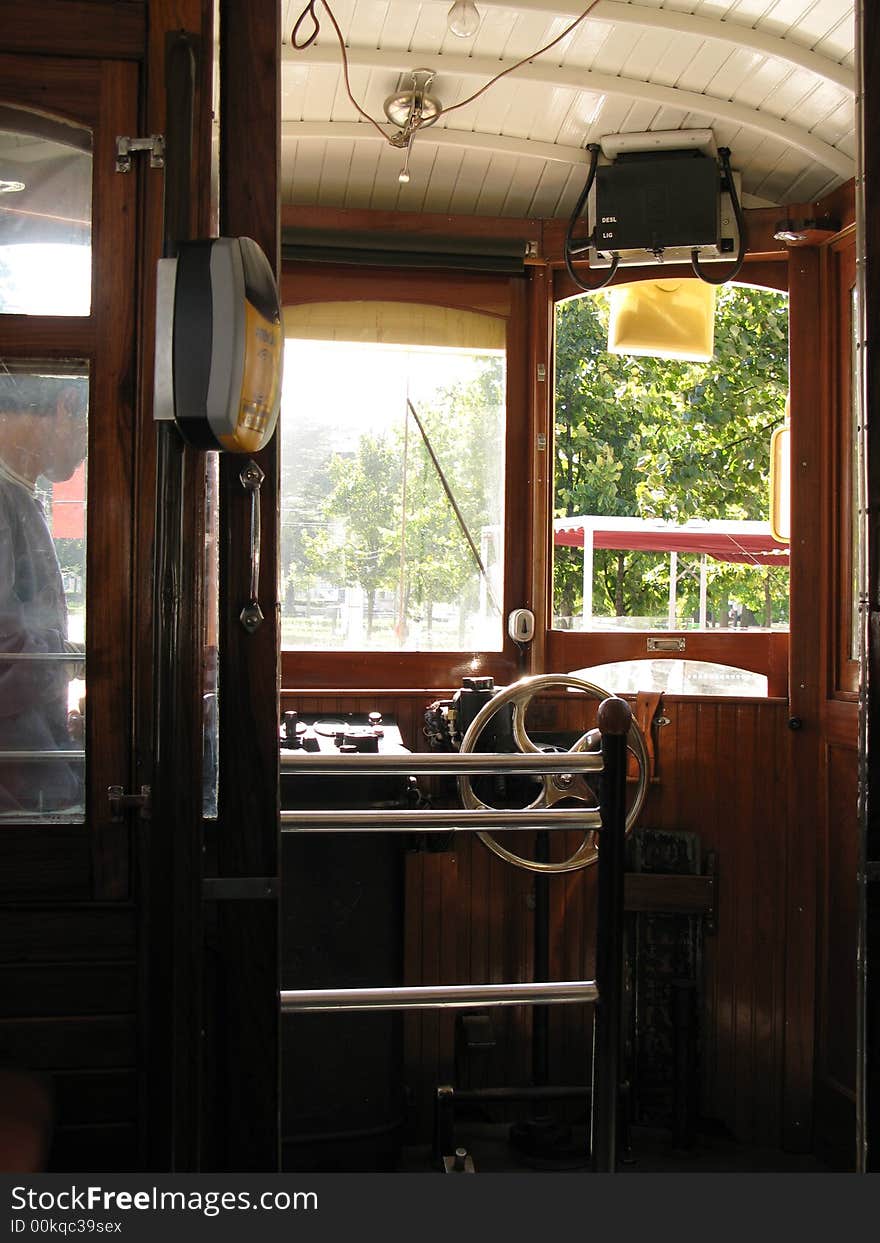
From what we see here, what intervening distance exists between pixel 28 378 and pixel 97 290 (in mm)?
166

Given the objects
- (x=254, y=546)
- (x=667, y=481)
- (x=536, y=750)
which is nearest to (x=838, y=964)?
(x=536, y=750)

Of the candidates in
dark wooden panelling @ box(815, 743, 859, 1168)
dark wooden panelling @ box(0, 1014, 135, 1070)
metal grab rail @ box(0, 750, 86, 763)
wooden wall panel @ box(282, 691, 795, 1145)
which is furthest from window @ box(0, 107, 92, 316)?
dark wooden panelling @ box(815, 743, 859, 1168)

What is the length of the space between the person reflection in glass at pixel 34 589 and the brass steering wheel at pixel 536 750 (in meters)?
0.95

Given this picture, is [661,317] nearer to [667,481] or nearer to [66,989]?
[667,481]

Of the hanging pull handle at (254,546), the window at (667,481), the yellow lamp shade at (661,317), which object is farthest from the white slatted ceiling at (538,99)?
the hanging pull handle at (254,546)

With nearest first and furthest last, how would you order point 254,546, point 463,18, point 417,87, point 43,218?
point 254,546, point 43,218, point 463,18, point 417,87

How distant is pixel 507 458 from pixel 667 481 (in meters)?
1.63

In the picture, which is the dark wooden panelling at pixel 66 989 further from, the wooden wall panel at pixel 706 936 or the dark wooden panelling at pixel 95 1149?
the wooden wall panel at pixel 706 936

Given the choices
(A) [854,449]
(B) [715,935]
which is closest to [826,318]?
(A) [854,449]

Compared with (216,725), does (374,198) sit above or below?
above

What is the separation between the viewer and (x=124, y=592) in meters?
1.74

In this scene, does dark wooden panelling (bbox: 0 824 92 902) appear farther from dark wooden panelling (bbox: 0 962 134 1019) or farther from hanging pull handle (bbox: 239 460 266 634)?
hanging pull handle (bbox: 239 460 266 634)

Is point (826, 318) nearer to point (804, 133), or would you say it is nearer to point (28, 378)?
point (804, 133)

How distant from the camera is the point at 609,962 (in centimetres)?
202
